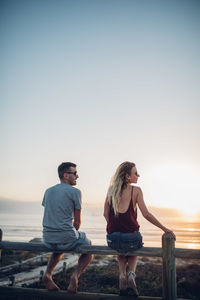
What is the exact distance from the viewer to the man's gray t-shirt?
14.1 ft

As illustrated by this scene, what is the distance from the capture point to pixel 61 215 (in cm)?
429

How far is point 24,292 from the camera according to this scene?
463 cm

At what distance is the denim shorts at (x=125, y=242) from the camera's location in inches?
165

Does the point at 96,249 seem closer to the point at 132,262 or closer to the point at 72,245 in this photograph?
the point at 72,245

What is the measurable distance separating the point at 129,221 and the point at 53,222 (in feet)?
4.43

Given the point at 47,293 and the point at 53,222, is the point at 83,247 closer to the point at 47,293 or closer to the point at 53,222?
the point at 53,222

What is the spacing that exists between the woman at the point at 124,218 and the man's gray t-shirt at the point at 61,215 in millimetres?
639

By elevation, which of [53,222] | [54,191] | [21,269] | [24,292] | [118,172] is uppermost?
[118,172]

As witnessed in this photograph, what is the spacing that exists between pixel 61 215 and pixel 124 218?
3.68 feet

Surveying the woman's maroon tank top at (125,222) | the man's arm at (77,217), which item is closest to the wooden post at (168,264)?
the woman's maroon tank top at (125,222)

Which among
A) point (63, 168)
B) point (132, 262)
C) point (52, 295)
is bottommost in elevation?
point (52, 295)

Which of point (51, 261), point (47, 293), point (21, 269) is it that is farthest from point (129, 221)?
point (21, 269)

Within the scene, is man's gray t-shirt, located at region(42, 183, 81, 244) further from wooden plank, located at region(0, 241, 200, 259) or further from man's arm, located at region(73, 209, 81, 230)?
wooden plank, located at region(0, 241, 200, 259)

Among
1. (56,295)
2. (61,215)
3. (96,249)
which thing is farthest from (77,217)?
(56,295)
